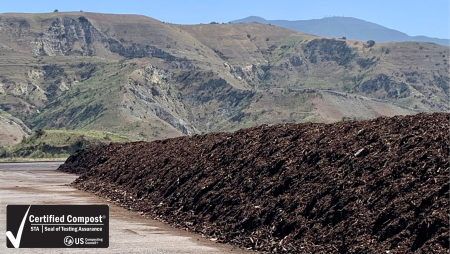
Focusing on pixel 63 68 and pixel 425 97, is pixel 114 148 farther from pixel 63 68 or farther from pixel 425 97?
pixel 425 97

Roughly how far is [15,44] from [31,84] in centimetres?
3902

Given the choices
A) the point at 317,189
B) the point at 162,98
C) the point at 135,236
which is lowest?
the point at 162,98

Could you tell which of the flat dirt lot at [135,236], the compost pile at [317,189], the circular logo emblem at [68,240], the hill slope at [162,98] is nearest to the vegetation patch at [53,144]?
the hill slope at [162,98]

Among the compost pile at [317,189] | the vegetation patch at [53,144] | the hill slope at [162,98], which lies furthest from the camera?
the hill slope at [162,98]

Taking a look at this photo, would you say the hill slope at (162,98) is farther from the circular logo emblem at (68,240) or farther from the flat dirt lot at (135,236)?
the circular logo emblem at (68,240)

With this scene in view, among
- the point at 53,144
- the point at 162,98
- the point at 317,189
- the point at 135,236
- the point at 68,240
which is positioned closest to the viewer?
the point at 68,240

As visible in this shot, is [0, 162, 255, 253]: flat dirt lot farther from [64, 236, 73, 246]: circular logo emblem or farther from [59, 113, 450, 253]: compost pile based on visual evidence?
[59, 113, 450, 253]: compost pile

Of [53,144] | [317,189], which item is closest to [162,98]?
[53,144]

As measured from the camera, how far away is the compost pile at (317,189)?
1433 cm

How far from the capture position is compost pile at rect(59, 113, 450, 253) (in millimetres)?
14328

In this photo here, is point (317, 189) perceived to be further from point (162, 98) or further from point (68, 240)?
point (162, 98)

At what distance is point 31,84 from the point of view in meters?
164

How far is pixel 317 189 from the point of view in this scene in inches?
684

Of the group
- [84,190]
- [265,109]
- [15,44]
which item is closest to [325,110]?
[265,109]
